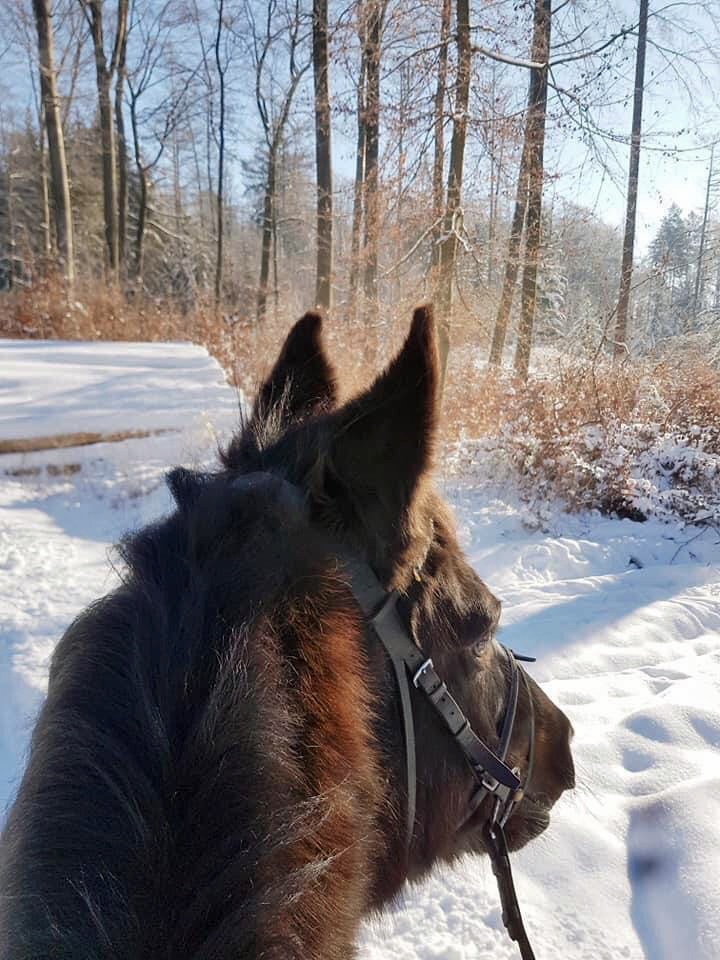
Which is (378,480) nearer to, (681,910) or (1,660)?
(681,910)

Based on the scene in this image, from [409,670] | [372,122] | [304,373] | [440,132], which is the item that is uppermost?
[372,122]

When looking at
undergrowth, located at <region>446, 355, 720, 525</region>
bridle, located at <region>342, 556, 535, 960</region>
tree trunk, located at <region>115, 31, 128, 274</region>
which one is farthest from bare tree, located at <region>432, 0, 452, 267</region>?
tree trunk, located at <region>115, 31, 128, 274</region>

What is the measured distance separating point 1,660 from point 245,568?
3321mm

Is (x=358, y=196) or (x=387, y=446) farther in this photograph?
(x=358, y=196)

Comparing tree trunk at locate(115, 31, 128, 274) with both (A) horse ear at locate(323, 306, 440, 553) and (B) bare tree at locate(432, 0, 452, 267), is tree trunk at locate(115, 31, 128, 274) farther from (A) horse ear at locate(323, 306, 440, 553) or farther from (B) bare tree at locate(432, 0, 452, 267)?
(A) horse ear at locate(323, 306, 440, 553)

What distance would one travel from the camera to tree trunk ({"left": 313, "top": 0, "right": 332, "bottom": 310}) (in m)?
12.1

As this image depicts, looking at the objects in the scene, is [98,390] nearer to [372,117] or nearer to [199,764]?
[372,117]

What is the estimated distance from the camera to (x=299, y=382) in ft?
5.19

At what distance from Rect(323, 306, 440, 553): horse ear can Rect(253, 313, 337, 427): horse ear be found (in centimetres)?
44

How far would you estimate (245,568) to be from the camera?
0.91 meters

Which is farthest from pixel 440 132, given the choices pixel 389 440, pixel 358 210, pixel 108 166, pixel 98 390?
pixel 108 166

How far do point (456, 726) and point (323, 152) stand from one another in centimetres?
1422

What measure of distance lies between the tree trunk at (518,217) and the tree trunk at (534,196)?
1.3 inches

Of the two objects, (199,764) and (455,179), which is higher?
(455,179)
